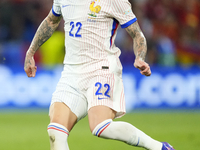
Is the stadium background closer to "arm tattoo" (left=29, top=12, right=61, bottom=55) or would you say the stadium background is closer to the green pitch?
the green pitch

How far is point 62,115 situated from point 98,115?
1.10 feet

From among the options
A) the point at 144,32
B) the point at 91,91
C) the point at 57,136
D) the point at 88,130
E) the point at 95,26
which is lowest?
the point at 88,130

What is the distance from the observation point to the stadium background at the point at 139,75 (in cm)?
722

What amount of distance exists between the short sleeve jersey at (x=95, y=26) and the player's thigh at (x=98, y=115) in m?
0.48

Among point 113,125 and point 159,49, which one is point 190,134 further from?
point 159,49

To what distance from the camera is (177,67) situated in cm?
926

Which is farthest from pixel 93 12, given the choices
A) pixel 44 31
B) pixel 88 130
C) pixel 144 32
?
pixel 144 32

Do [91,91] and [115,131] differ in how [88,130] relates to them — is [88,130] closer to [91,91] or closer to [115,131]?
[91,91]

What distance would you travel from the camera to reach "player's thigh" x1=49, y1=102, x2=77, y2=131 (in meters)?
3.55

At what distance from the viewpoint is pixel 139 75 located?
361 inches

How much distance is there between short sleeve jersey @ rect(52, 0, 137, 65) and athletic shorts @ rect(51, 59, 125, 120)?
157 millimetres

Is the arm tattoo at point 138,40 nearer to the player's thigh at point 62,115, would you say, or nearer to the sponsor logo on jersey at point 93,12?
the sponsor logo on jersey at point 93,12

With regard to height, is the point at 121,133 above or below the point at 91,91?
below

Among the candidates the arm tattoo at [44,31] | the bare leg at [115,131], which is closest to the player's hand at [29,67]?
the arm tattoo at [44,31]
